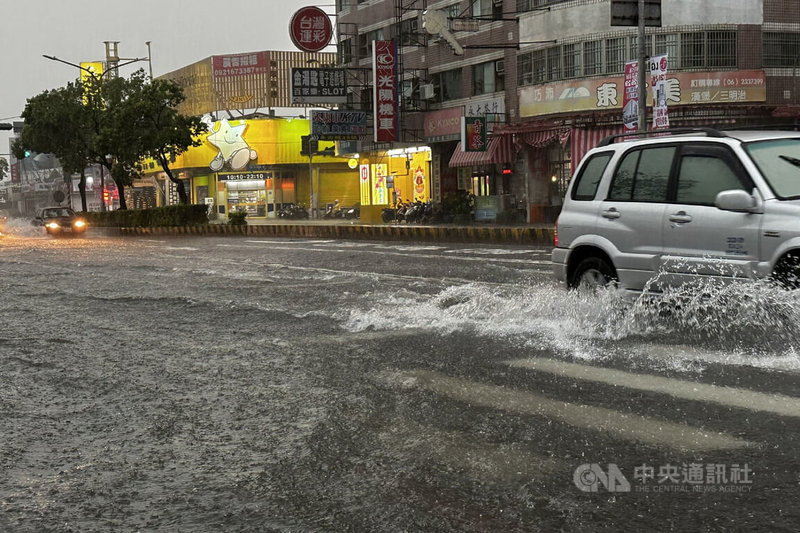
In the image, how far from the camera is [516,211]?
3994 centimetres

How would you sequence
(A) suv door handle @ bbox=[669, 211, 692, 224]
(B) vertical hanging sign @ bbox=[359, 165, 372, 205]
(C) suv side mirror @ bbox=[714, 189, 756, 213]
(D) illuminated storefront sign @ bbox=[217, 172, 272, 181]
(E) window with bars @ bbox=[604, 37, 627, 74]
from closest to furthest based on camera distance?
(C) suv side mirror @ bbox=[714, 189, 756, 213]
(A) suv door handle @ bbox=[669, 211, 692, 224]
(E) window with bars @ bbox=[604, 37, 627, 74]
(B) vertical hanging sign @ bbox=[359, 165, 372, 205]
(D) illuminated storefront sign @ bbox=[217, 172, 272, 181]

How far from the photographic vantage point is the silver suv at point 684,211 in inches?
302

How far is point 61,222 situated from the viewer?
44781 mm

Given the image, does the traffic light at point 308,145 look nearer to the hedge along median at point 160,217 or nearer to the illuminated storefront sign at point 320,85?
the illuminated storefront sign at point 320,85

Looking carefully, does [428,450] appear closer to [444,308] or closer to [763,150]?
[763,150]

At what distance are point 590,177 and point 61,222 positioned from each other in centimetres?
3940

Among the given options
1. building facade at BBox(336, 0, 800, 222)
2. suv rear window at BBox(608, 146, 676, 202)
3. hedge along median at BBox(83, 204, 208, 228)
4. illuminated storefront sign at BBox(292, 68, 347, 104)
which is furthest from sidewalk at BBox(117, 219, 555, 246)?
suv rear window at BBox(608, 146, 676, 202)

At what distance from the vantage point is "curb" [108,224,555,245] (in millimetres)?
26828

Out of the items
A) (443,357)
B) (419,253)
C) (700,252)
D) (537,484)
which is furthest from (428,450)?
(419,253)

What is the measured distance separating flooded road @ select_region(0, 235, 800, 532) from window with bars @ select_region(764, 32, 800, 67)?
26406mm

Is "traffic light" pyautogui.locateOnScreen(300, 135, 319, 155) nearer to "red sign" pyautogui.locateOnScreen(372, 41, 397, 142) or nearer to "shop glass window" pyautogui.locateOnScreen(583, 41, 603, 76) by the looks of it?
"red sign" pyautogui.locateOnScreen(372, 41, 397, 142)

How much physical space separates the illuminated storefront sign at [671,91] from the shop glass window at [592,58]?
1.66ft

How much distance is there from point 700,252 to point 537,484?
4542 millimetres

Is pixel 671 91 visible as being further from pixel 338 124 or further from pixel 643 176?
pixel 643 176
